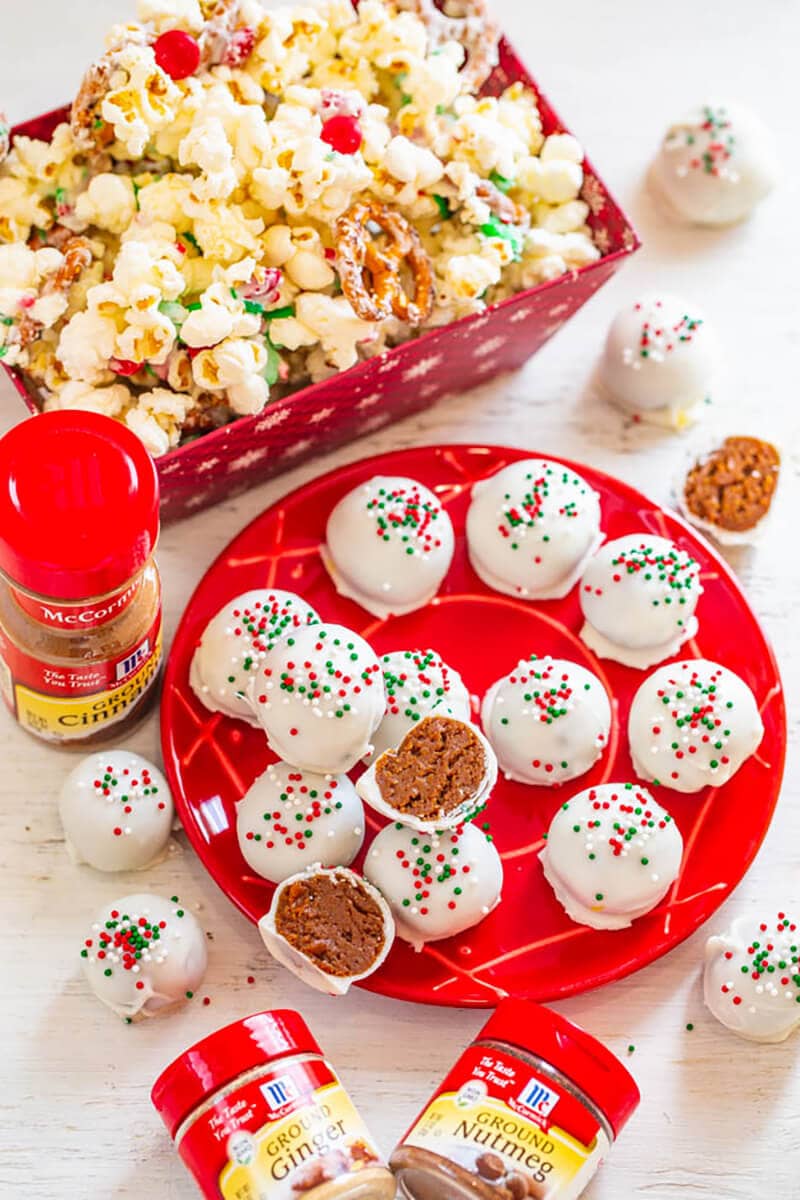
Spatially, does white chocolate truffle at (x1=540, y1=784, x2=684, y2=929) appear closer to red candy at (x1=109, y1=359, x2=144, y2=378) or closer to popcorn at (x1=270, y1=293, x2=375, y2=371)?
popcorn at (x1=270, y1=293, x2=375, y2=371)

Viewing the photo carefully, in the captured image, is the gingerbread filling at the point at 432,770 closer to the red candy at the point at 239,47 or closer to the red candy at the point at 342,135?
the red candy at the point at 342,135

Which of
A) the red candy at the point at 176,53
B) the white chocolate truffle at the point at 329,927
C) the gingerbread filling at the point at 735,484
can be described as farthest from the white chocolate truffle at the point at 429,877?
the red candy at the point at 176,53

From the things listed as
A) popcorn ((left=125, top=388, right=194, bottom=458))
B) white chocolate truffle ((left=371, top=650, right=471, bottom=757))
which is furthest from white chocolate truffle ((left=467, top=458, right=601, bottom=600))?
popcorn ((left=125, top=388, right=194, bottom=458))

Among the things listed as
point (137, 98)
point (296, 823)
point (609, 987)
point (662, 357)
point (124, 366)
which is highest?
point (137, 98)

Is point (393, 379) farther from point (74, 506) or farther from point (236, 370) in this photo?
point (74, 506)

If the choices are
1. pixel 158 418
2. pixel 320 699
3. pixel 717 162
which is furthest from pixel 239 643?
pixel 717 162
